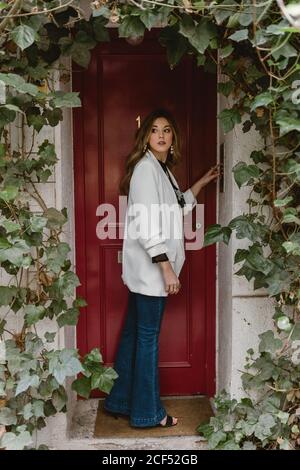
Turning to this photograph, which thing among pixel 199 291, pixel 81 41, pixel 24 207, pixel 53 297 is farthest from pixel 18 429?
pixel 81 41

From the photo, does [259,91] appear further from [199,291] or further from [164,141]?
[199,291]

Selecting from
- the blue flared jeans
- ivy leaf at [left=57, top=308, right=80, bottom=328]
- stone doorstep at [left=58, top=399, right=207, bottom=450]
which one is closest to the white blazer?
the blue flared jeans

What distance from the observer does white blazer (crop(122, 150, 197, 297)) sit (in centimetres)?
264

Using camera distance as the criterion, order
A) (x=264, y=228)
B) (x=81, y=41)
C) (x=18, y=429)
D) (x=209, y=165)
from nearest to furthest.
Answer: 1. (x=18, y=429)
2. (x=81, y=41)
3. (x=264, y=228)
4. (x=209, y=165)

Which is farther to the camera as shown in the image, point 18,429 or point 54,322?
point 54,322

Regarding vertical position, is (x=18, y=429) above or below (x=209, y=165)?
below

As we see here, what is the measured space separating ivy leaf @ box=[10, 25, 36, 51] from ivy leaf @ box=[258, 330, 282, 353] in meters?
1.67

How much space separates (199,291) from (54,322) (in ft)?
3.09

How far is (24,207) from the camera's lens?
→ 2539mm

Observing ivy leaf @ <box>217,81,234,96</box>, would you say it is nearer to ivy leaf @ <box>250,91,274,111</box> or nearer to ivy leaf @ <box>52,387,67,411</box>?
ivy leaf @ <box>250,91,274,111</box>

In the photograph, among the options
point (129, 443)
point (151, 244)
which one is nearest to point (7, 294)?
point (151, 244)

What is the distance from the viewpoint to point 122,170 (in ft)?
10.3

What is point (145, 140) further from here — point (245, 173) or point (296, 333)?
point (296, 333)

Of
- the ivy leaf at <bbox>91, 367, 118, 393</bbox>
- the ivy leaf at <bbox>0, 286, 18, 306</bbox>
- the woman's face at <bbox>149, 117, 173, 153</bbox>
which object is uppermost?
the woman's face at <bbox>149, 117, 173, 153</bbox>
